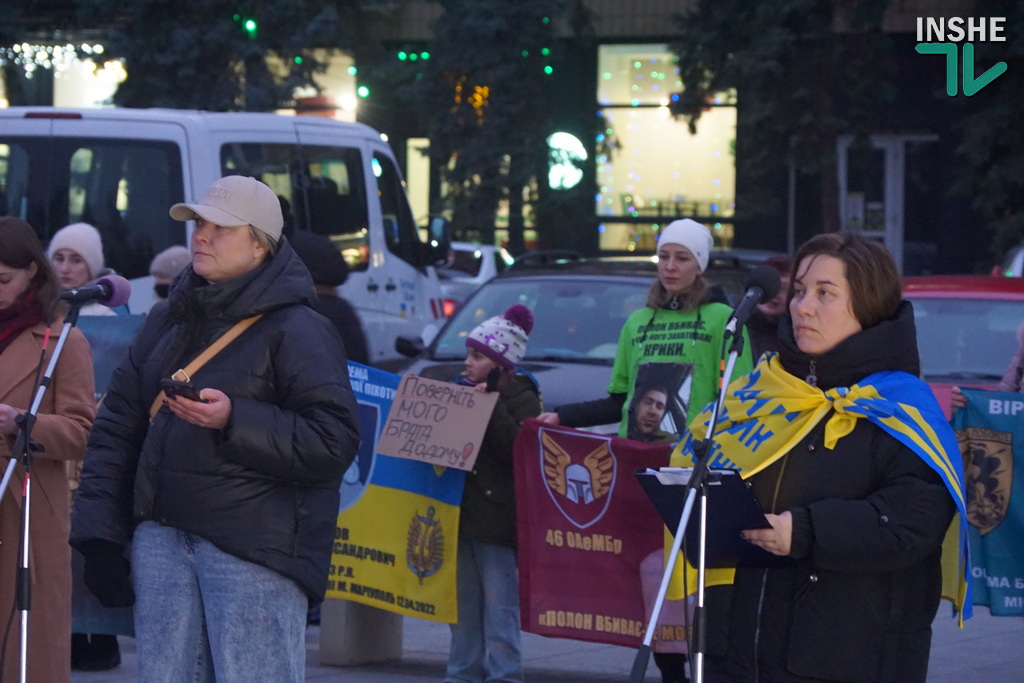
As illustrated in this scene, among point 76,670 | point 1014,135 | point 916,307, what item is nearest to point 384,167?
point 916,307

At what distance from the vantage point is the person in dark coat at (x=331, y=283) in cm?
760

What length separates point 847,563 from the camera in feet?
12.0

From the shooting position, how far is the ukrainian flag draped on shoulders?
3.72 metres

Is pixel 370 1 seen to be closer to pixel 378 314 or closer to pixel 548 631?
pixel 378 314

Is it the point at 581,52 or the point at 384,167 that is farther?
the point at 581,52

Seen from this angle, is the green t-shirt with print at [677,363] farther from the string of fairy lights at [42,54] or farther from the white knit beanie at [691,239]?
the string of fairy lights at [42,54]

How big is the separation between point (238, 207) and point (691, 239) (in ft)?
8.73

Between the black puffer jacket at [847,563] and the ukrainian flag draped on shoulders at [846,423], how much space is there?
1.4 inches

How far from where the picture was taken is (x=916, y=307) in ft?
29.4

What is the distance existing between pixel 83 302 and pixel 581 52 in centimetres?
2117

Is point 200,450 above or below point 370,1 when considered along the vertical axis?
below

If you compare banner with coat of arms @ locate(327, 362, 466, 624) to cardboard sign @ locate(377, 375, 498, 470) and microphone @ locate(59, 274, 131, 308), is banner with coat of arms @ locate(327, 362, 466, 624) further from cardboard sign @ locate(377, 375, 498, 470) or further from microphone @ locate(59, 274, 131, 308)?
microphone @ locate(59, 274, 131, 308)

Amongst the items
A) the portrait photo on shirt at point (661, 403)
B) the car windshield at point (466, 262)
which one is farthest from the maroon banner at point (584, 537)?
the car windshield at point (466, 262)

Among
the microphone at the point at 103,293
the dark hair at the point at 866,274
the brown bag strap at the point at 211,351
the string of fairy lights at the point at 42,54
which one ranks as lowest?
the brown bag strap at the point at 211,351
